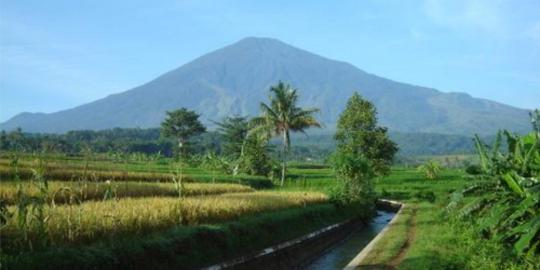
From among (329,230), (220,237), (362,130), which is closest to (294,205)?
(329,230)

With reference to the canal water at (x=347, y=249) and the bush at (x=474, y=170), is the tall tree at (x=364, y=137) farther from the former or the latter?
the bush at (x=474, y=170)

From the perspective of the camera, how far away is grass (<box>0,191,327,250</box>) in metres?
12.5

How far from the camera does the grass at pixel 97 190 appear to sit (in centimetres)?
1744

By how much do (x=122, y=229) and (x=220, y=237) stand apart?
3.74m

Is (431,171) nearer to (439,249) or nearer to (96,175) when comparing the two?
(96,175)

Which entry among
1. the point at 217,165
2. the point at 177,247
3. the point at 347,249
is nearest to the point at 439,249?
the point at 177,247

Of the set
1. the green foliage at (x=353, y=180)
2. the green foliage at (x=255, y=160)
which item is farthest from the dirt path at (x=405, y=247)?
the green foliage at (x=255, y=160)

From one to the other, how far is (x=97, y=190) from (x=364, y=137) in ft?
104

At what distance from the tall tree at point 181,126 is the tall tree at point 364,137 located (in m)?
50.1

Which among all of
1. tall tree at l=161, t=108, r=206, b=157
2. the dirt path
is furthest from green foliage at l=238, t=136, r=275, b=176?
tall tree at l=161, t=108, r=206, b=157

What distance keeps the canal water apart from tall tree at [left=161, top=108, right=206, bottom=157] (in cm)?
6603

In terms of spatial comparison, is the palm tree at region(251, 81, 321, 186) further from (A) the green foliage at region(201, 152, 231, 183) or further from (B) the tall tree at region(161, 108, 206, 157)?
(B) the tall tree at region(161, 108, 206, 157)

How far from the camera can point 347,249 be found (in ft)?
86.9

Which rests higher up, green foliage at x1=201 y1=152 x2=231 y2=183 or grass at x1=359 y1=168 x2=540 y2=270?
green foliage at x1=201 y1=152 x2=231 y2=183
